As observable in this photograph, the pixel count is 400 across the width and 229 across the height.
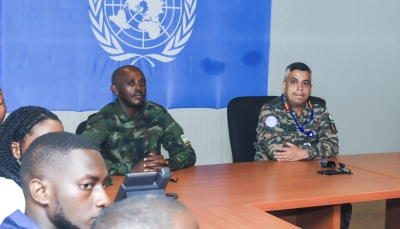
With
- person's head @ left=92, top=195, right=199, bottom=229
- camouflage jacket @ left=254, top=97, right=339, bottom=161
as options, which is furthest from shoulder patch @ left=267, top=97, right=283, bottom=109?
person's head @ left=92, top=195, right=199, bottom=229

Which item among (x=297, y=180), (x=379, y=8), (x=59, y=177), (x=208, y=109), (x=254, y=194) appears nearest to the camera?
(x=59, y=177)

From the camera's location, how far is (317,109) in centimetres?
395

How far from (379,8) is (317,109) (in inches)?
68.5

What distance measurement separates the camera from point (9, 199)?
1906 mm

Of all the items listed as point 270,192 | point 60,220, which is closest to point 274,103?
point 270,192

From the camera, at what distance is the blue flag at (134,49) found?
3.97 m

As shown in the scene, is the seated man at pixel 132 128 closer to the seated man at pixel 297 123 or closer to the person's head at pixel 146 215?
the seated man at pixel 297 123

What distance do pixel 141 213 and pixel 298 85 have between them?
121 inches

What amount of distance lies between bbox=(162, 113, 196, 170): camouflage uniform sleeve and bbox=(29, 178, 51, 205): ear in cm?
187

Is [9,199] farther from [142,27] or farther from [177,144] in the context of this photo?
[142,27]

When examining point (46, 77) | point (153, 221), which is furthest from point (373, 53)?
point (153, 221)

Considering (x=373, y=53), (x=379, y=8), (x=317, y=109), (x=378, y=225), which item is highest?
(x=379, y=8)

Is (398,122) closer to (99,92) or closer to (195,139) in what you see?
(195,139)

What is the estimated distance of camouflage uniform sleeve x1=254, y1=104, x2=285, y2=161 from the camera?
366 cm
